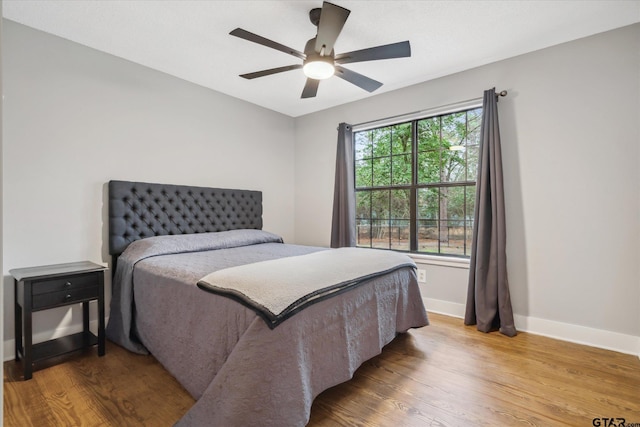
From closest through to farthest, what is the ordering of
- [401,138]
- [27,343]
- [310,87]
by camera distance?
[27,343] → [310,87] → [401,138]

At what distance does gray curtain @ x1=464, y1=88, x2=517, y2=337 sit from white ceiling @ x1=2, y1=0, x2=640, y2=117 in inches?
20.8

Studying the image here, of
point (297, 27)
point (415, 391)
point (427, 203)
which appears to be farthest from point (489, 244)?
point (297, 27)

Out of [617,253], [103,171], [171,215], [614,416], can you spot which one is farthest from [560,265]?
[103,171]

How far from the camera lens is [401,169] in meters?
3.73

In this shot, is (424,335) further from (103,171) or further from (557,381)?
(103,171)

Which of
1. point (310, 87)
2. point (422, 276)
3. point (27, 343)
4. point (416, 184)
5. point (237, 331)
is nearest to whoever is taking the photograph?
point (237, 331)

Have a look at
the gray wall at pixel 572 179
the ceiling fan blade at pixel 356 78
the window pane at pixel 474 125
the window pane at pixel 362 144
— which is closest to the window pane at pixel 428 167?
the window pane at pixel 474 125

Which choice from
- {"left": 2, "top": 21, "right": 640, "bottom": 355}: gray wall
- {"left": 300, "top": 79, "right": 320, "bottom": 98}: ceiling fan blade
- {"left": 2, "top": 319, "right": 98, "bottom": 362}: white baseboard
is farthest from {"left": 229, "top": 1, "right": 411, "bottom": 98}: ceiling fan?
{"left": 2, "top": 319, "right": 98, "bottom": 362}: white baseboard

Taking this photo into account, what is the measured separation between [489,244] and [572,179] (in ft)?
2.71

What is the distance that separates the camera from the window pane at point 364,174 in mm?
4016

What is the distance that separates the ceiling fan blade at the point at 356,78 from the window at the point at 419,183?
1.07 m

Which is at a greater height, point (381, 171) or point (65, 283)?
point (381, 171)

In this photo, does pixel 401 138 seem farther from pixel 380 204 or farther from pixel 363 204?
pixel 363 204

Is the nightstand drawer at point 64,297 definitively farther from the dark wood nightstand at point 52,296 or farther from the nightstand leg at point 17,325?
the nightstand leg at point 17,325
